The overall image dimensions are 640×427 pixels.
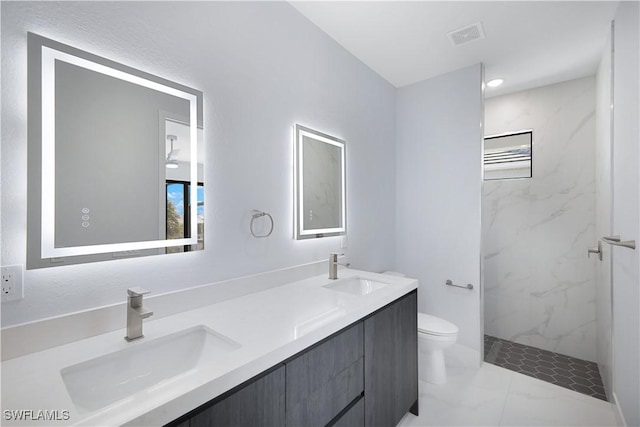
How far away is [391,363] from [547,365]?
74.7 inches

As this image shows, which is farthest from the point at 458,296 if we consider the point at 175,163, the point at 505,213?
the point at 175,163

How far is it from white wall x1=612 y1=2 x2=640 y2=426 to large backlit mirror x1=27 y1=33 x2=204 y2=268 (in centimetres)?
203

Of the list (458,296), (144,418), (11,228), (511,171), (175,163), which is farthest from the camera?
(511,171)

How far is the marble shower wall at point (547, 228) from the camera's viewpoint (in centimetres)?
262

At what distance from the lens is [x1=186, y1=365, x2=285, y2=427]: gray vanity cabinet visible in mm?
753

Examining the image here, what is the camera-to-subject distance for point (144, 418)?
0.62 meters

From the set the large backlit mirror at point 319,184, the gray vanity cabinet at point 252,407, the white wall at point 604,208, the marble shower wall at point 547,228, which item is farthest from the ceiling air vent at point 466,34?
the gray vanity cabinet at point 252,407

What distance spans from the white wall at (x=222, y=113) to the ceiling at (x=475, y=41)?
21cm

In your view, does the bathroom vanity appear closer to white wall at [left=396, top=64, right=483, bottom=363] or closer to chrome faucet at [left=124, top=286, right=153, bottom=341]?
chrome faucet at [left=124, top=286, right=153, bottom=341]

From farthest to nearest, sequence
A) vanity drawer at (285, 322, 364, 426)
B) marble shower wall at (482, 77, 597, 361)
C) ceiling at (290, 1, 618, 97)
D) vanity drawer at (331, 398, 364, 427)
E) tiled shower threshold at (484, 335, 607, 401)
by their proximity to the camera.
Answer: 1. marble shower wall at (482, 77, 597, 361)
2. tiled shower threshold at (484, 335, 607, 401)
3. ceiling at (290, 1, 618, 97)
4. vanity drawer at (331, 398, 364, 427)
5. vanity drawer at (285, 322, 364, 426)

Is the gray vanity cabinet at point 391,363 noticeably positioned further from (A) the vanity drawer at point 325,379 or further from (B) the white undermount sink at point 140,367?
(B) the white undermount sink at point 140,367

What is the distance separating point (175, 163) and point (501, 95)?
3.26 meters

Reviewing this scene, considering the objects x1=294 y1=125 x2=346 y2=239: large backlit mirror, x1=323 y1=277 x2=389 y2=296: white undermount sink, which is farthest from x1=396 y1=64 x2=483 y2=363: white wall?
x1=323 y1=277 x2=389 y2=296: white undermount sink

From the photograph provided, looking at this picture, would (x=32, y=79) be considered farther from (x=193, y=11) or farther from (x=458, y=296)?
(x=458, y=296)
